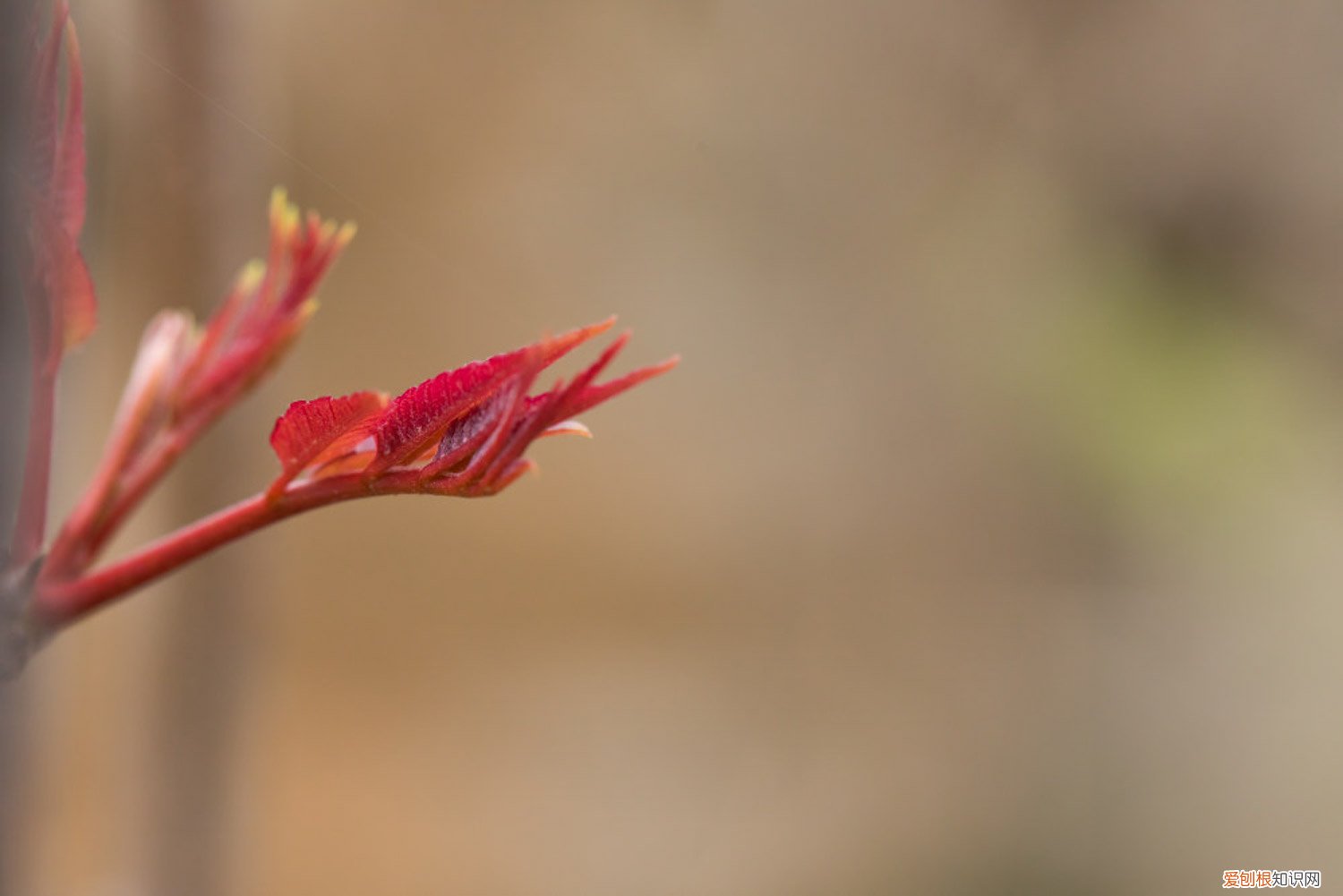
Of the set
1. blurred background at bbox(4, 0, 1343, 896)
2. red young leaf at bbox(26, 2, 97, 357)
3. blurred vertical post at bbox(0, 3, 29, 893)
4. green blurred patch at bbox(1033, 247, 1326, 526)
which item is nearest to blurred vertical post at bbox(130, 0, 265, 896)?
blurred background at bbox(4, 0, 1343, 896)

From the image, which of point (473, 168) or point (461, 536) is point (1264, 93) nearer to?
point (473, 168)

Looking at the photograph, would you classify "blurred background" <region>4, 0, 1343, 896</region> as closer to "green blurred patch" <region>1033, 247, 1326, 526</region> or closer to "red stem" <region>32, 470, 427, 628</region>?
"green blurred patch" <region>1033, 247, 1326, 526</region>

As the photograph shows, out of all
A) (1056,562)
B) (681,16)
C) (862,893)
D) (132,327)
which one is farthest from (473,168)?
(862,893)

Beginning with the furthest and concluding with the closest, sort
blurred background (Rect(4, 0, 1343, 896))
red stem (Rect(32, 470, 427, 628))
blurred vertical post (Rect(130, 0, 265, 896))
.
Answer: blurred background (Rect(4, 0, 1343, 896))
blurred vertical post (Rect(130, 0, 265, 896))
red stem (Rect(32, 470, 427, 628))

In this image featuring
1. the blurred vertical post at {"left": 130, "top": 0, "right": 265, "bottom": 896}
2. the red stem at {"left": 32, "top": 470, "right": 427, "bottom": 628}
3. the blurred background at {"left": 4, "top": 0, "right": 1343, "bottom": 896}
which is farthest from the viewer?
the blurred background at {"left": 4, "top": 0, "right": 1343, "bottom": 896}

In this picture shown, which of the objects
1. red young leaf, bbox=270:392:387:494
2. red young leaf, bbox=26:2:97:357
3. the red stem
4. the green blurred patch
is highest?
the green blurred patch

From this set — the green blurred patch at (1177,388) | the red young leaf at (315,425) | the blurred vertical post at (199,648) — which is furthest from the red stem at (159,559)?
the green blurred patch at (1177,388)

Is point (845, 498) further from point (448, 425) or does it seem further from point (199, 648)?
point (448, 425)
